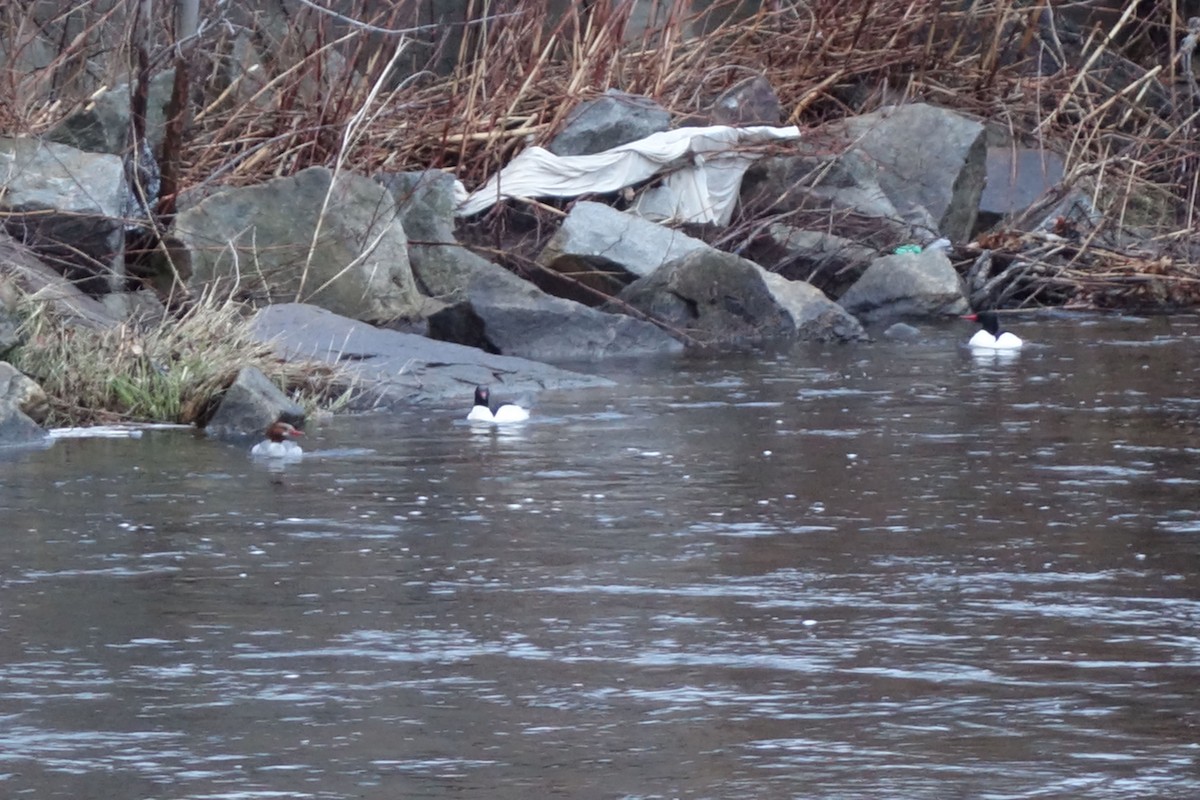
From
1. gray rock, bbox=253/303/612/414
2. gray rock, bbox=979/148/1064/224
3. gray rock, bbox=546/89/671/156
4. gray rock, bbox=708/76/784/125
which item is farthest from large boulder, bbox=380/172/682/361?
gray rock, bbox=979/148/1064/224

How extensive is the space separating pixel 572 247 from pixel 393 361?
12.2ft

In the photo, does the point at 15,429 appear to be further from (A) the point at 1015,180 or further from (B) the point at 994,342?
(A) the point at 1015,180

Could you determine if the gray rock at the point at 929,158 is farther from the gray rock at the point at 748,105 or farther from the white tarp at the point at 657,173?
the white tarp at the point at 657,173

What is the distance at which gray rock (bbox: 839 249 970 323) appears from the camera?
54.0ft

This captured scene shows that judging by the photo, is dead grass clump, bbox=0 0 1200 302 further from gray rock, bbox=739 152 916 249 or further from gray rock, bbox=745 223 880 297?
gray rock, bbox=739 152 916 249

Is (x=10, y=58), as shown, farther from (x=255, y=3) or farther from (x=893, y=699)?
(x=893, y=699)

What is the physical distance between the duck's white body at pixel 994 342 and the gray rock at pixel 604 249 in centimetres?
220

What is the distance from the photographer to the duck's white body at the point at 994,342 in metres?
14.2

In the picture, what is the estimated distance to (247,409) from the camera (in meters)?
10.3

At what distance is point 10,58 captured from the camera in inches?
577

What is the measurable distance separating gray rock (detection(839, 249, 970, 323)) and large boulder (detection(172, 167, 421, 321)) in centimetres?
384

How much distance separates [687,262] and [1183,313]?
4.35m

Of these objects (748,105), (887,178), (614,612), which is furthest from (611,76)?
(614,612)

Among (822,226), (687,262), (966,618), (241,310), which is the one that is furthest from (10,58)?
(966,618)
